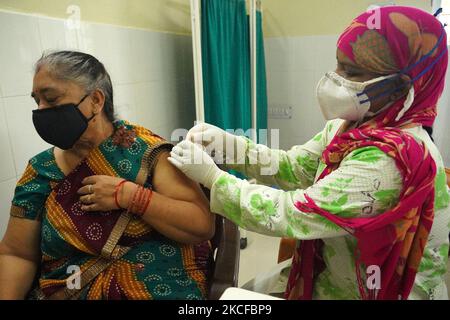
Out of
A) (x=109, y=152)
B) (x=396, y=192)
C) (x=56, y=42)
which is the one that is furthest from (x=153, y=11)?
(x=396, y=192)

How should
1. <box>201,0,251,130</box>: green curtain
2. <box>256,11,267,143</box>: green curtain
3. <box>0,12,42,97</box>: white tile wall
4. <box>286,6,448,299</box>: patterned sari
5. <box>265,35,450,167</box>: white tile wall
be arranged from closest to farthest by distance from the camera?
<box>286,6,448,299</box>: patterned sari < <box>0,12,42,97</box>: white tile wall < <box>201,0,251,130</box>: green curtain < <box>256,11,267,143</box>: green curtain < <box>265,35,450,167</box>: white tile wall

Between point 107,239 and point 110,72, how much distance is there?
1.04 m

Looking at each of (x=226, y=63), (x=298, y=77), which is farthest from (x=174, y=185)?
(x=298, y=77)

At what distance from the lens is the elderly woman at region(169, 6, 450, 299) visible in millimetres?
909

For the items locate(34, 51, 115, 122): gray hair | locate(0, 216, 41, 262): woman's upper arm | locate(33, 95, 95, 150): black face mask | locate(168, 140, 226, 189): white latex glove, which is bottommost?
locate(0, 216, 41, 262): woman's upper arm

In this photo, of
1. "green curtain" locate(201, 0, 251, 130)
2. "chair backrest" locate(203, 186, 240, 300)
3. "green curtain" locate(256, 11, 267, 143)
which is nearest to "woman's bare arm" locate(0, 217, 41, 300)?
"chair backrest" locate(203, 186, 240, 300)

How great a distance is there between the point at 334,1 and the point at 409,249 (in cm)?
251

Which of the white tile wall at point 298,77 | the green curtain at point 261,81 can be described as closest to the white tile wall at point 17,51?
the green curtain at point 261,81

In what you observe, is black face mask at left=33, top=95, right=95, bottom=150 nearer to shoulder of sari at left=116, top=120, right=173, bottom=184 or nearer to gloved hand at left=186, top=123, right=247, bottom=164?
shoulder of sari at left=116, top=120, right=173, bottom=184

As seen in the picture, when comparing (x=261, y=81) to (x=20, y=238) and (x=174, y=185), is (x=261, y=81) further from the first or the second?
(x=20, y=238)

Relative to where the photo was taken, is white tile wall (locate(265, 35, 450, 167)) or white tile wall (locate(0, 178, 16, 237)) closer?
white tile wall (locate(0, 178, 16, 237))

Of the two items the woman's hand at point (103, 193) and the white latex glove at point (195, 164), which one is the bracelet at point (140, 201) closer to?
the woman's hand at point (103, 193)

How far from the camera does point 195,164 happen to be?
1.05m

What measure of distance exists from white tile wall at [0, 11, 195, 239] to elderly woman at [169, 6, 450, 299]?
0.70 meters
